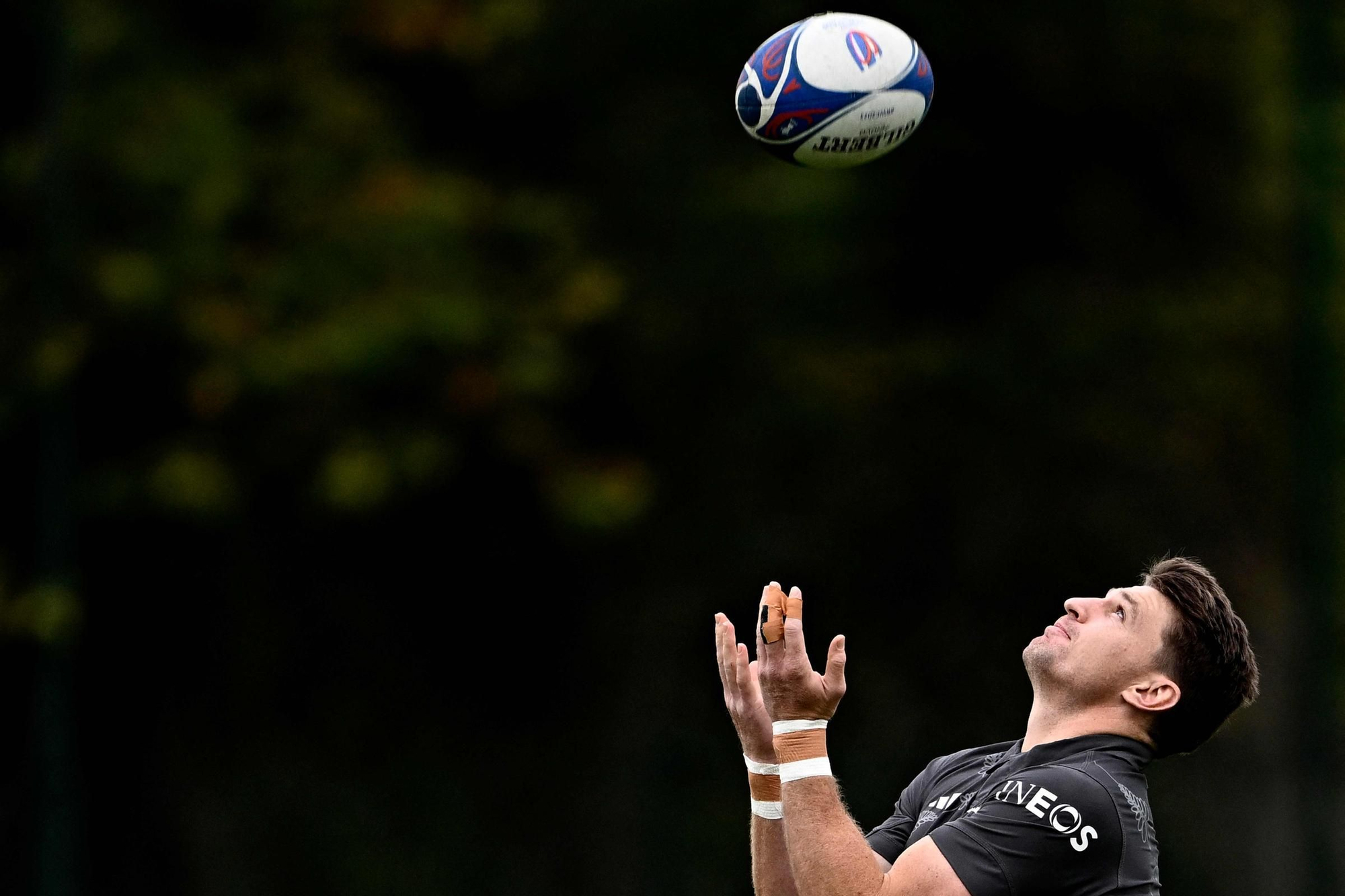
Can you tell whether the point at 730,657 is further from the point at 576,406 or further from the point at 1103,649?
the point at 576,406

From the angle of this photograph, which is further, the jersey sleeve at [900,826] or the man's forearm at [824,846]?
the jersey sleeve at [900,826]

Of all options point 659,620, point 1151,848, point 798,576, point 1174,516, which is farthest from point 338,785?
point 1151,848

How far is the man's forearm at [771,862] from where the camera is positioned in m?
4.73

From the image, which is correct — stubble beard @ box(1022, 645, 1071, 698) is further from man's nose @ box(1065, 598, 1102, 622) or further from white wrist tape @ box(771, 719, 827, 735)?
white wrist tape @ box(771, 719, 827, 735)

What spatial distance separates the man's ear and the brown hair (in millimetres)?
20

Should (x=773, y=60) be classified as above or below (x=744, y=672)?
above

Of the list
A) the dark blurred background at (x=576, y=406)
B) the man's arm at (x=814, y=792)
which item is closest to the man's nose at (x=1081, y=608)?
the man's arm at (x=814, y=792)

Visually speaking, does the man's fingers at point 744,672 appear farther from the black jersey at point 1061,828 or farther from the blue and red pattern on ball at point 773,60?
the blue and red pattern on ball at point 773,60

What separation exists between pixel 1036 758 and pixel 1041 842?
0.34 meters

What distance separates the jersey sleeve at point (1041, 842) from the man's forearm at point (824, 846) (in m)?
0.19

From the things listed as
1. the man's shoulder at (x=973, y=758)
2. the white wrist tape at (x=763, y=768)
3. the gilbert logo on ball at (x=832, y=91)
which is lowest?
the man's shoulder at (x=973, y=758)

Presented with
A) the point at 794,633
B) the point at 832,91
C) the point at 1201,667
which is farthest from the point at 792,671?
the point at 832,91

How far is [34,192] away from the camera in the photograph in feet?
39.8

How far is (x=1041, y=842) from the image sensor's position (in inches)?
163
